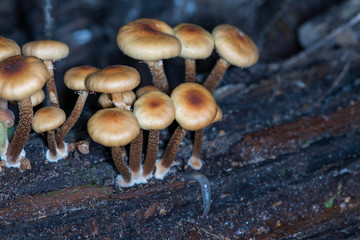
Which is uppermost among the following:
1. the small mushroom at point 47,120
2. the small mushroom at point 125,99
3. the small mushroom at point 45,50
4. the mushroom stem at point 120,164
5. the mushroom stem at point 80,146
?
the small mushroom at point 45,50

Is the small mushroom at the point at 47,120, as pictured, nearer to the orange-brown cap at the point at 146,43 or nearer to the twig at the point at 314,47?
the orange-brown cap at the point at 146,43

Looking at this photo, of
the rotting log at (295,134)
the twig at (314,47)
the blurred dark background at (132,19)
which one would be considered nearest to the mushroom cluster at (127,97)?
the rotting log at (295,134)

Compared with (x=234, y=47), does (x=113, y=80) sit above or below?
below

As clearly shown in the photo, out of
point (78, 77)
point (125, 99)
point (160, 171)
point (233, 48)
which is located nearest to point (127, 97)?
point (125, 99)

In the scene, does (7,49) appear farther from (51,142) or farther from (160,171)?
(160,171)

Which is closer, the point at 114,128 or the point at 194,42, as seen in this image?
the point at 114,128

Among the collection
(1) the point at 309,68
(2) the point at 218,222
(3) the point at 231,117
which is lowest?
(2) the point at 218,222

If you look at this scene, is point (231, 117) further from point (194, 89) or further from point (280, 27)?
point (280, 27)

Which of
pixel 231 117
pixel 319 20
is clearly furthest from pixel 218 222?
pixel 319 20
